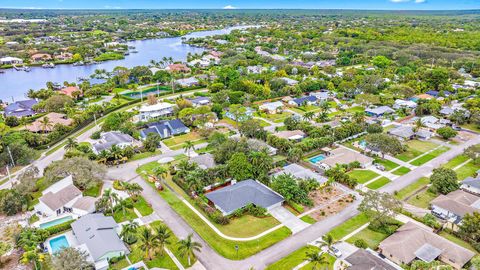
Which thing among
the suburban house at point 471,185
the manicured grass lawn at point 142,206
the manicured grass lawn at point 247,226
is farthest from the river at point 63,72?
the suburban house at point 471,185

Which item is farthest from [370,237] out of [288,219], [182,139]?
[182,139]

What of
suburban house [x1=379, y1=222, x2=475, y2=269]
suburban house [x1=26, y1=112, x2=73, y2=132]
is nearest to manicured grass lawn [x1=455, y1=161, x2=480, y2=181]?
suburban house [x1=379, y1=222, x2=475, y2=269]

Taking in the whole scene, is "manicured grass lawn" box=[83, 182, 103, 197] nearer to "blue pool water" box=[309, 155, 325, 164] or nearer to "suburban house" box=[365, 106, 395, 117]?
"blue pool water" box=[309, 155, 325, 164]

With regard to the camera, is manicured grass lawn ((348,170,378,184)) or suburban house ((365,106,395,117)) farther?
suburban house ((365,106,395,117))

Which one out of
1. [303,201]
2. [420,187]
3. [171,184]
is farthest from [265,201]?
[420,187]

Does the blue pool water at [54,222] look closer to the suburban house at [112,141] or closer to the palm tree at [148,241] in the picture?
the palm tree at [148,241]

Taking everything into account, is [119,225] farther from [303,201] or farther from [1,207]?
[303,201]
